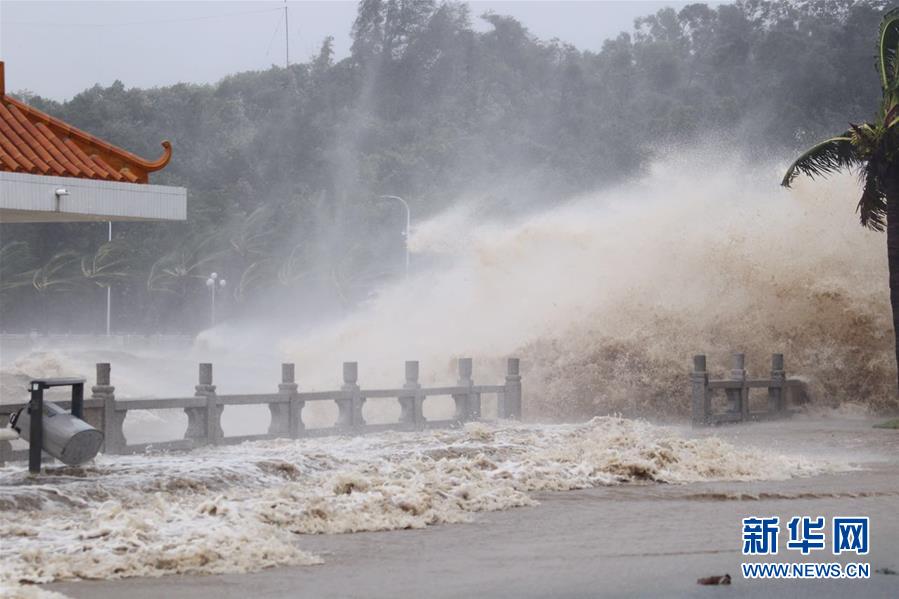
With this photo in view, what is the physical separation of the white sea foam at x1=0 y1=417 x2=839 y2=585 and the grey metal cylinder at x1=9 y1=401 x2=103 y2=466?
12.2 inches

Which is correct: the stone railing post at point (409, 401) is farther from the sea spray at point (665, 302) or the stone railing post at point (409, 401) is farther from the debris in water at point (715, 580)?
the debris in water at point (715, 580)

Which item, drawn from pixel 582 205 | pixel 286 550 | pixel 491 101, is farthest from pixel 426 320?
pixel 491 101

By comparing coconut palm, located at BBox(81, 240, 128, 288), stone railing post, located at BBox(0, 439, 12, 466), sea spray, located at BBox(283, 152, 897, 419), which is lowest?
stone railing post, located at BBox(0, 439, 12, 466)

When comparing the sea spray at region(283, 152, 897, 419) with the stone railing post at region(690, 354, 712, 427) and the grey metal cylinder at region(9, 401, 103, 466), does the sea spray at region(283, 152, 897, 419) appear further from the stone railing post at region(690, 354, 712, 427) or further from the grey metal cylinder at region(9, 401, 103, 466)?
the grey metal cylinder at region(9, 401, 103, 466)

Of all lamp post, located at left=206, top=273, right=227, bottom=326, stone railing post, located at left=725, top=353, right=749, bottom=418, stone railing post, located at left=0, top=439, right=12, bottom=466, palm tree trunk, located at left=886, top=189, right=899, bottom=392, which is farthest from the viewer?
lamp post, located at left=206, top=273, right=227, bottom=326

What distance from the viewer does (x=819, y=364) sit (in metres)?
30.8

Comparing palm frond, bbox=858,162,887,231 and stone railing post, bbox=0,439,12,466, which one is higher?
palm frond, bbox=858,162,887,231

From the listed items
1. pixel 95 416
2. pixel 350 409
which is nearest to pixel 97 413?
pixel 95 416

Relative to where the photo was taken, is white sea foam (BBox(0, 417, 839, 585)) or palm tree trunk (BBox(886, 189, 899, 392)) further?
palm tree trunk (BBox(886, 189, 899, 392))

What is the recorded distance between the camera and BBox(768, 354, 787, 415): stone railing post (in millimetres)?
28719

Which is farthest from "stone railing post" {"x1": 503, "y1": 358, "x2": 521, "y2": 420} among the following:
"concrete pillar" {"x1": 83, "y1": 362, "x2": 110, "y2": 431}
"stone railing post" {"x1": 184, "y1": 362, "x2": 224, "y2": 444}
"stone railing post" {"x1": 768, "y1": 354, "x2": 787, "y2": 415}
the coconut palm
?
the coconut palm

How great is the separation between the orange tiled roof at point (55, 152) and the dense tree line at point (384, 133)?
198 ft

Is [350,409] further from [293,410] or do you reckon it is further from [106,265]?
[106,265]

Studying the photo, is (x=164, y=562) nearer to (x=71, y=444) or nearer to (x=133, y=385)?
(x=71, y=444)
